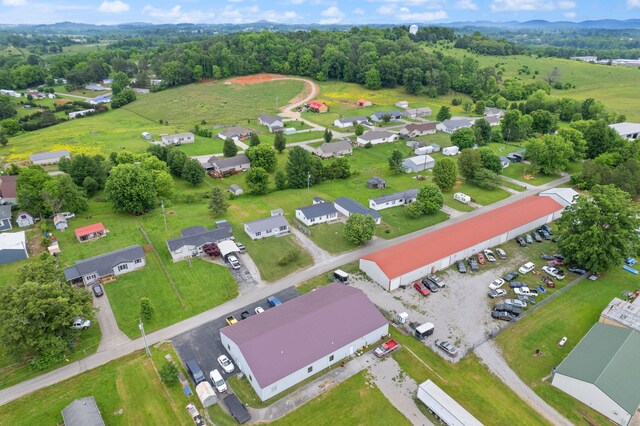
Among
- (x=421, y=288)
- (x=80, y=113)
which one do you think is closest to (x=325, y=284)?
(x=421, y=288)

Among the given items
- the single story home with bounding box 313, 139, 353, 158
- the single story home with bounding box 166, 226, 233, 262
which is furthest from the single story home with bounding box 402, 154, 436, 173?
the single story home with bounding box 166, 226, 233, 262

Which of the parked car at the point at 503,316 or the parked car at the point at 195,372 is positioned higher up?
the parked car at the point at 503,316

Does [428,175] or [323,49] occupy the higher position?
[323,49]

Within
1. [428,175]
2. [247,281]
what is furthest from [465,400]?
[428,175]

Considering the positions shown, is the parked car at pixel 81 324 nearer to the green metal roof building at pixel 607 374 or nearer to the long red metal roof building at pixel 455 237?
the long red metal roof building at pixel 455 237

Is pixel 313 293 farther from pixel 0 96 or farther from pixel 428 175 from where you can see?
pixel 0 96

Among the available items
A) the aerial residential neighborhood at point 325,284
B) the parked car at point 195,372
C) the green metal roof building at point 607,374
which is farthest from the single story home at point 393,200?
the parked car at point 195,372
